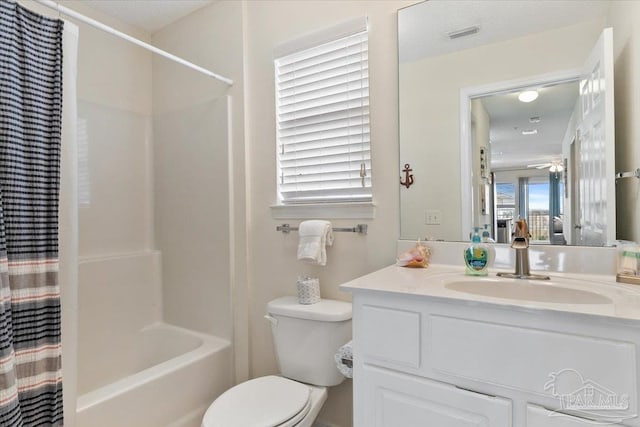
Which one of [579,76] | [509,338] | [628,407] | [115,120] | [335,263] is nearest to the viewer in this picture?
[628,407]

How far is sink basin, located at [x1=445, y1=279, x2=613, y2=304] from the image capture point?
1.10 metres

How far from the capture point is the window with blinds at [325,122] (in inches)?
67.5

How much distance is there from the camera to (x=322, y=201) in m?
1.85

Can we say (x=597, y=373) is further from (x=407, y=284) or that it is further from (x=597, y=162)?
(x=597, y=162)

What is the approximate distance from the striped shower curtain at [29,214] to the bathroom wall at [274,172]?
98 cm

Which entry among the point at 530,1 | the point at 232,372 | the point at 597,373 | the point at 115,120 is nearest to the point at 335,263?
the point at 232,372

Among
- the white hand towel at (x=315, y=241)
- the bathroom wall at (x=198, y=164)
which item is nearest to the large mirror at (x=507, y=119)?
the white hand towel at (x=315, y=241)

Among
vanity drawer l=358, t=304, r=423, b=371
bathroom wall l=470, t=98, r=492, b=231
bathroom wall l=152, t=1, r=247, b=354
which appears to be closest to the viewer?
vanity drawer l=358, t=304, r=423, b=371

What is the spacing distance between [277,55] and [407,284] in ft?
4.82

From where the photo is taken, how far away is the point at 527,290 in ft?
3.90

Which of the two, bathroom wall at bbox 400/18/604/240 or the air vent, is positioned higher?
the air vent

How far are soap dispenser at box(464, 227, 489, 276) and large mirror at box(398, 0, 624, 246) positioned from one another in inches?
6.2

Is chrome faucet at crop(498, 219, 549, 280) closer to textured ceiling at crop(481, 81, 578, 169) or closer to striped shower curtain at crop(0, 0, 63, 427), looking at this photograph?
textured ceiling at crop(481, 81, 578, 169)
